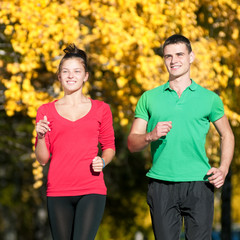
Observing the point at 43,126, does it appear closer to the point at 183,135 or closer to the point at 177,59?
the point at 183,135

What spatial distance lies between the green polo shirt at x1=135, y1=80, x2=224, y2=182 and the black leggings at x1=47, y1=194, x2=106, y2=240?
0.56 meters

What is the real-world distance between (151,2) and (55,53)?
4.79 feet

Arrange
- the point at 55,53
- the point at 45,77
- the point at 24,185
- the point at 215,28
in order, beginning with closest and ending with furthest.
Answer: the point at 55,53
the point at 215,28
the point at 45,77
the point at 24,185

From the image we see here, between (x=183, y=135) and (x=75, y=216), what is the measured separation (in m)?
1.09

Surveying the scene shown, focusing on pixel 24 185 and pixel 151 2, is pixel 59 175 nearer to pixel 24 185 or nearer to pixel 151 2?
pixel 151 2

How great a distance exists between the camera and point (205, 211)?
4.71 meters

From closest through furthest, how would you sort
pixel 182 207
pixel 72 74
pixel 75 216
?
1. pixel 75 216
2. pixel 182 207
3. pixel 72 74

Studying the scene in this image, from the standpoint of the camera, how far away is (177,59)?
4766 millimetres

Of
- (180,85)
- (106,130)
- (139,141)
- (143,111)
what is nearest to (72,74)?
(106,130)

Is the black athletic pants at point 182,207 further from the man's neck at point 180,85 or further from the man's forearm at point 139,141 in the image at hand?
the man's neck at point 180,85

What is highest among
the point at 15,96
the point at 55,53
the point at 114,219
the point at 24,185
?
the point at 55,53

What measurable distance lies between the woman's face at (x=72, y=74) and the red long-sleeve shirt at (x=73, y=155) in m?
0.25

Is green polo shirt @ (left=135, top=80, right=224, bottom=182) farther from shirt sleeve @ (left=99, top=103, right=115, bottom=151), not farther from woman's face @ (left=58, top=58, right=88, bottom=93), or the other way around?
woman's face @ (left=58, top=58, right=88, bottom=93)

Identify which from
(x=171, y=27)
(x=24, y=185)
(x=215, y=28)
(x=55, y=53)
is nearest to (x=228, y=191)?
(x=215, y=28)
